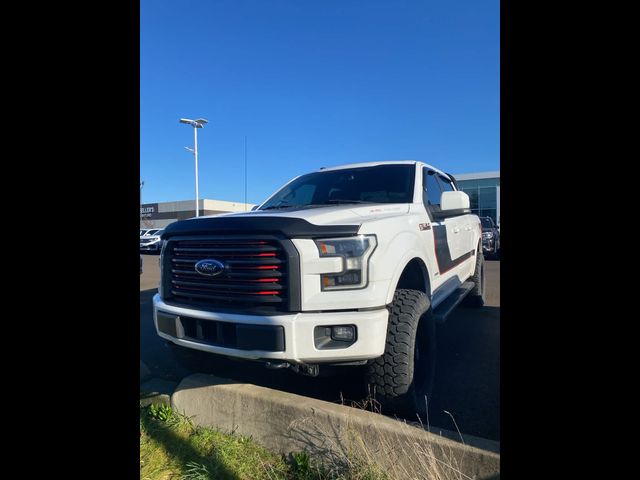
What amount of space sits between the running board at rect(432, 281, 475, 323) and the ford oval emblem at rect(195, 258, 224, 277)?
172cm

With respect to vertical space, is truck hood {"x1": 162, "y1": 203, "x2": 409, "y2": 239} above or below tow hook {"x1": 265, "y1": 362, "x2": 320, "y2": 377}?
above

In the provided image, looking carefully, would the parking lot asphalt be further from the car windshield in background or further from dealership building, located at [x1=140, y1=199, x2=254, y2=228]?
dealership building, located at [x1=140, y1=199, x2=254, y2=228]

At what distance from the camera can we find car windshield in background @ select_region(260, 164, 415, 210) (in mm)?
3398

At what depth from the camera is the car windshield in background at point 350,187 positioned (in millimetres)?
3398

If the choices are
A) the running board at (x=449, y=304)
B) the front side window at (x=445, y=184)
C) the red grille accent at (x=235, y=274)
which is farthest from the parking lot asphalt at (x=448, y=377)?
the front side window at (x=445, y=184)

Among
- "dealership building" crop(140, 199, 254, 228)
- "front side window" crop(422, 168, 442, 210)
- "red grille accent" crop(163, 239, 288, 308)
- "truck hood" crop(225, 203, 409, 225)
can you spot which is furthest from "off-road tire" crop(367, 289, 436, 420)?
"dealership building" crop(140, 199, 254, 228)

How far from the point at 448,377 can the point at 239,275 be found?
2179mm

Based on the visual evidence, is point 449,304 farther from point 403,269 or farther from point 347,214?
point 347,214

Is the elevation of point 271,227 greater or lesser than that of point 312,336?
greater

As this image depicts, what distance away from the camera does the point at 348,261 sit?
217 cm

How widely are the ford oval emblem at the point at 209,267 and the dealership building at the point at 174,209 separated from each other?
37.3m

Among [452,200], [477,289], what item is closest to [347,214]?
[452,200]

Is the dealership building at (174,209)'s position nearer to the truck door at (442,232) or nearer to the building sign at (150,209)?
the building sign at (150,209)
